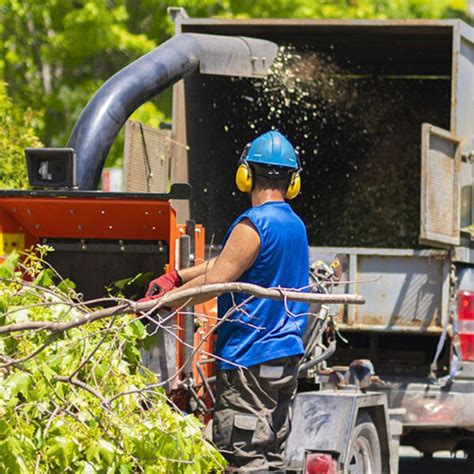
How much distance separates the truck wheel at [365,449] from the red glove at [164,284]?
5.08 ft

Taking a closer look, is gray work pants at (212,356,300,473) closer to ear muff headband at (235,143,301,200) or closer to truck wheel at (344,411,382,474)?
ear muff headband at (235,143,301,200)

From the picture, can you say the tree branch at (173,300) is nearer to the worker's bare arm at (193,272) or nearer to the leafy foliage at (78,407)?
the leafy foliage at (78,407)

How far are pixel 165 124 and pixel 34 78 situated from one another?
848cm

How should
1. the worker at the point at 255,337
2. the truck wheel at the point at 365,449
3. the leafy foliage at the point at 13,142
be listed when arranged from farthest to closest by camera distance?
the leafy foliage at the point at 13,142 → the truck wheel at the point at 365,449 → the worker at the point at 255,337

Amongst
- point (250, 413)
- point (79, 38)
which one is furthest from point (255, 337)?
point (79, 38)

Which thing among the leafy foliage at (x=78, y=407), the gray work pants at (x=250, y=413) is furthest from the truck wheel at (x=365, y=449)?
the leafy foliage at (x=78, y=407)

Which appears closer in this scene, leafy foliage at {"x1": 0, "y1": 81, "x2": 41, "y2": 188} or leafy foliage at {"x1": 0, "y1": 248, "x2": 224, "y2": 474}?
leafy foliage at {"x1": 0, "y1": 248, "x2": 224, "y2": 474}

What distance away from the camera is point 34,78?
20344 mm

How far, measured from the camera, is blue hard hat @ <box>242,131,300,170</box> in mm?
6477

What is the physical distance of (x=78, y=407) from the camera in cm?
507

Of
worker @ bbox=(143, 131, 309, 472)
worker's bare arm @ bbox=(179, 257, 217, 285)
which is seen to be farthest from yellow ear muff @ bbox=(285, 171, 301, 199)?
worker's bare arm @ bbox=(179, 257, 217, 285)

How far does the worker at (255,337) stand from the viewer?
6.23m

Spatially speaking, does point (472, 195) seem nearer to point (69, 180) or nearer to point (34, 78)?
point (69, 180)

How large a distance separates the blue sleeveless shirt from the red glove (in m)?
0.26
